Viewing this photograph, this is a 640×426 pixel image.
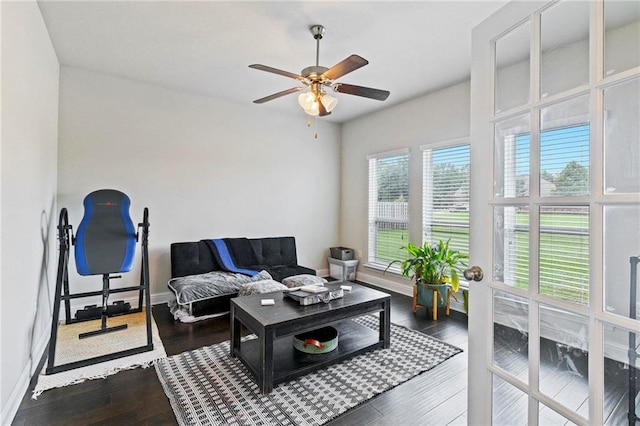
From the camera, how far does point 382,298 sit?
2.60 m

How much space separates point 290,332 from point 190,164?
286 cm

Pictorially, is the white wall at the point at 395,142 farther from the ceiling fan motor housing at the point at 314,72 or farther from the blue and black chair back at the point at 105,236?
the blue and black chair back at the point at 105,236

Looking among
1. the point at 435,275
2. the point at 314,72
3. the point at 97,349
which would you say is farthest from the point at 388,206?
the point at 97,349

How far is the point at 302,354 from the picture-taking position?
238 centimetres

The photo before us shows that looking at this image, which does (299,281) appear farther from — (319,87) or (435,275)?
(319,87)

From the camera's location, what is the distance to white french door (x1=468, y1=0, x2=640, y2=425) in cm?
81

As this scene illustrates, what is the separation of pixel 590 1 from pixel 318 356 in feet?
7.82

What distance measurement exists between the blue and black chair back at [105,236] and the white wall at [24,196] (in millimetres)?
303

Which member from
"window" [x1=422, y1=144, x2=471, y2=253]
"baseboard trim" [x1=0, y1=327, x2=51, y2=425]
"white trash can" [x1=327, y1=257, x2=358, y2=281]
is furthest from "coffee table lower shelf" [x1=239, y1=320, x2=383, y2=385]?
"white trash can" [x1=327, y1=257, x2=358, y2=281]

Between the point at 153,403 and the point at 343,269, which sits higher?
the point at 343,269

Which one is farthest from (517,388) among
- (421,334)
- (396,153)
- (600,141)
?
(396,153)

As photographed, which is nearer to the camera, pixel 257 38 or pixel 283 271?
pixel 257 38

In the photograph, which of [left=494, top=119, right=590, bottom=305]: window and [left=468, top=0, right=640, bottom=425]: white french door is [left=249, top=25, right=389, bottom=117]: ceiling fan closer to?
[left=468, top=0, right=640, bottom=425]: white french door

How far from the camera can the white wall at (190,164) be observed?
343 centimetres
